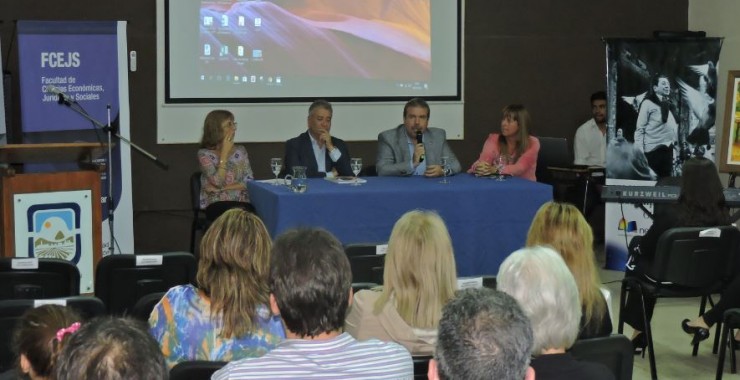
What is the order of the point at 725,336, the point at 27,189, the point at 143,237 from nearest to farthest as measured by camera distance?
the point at 725,336
the point at 27,189
the point at 143,237

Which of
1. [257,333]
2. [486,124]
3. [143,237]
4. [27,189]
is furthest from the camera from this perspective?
[486,124]

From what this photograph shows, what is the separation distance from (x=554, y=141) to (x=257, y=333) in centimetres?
586

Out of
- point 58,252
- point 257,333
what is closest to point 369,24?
point 58,252

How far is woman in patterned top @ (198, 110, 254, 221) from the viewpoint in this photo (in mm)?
A: 6777

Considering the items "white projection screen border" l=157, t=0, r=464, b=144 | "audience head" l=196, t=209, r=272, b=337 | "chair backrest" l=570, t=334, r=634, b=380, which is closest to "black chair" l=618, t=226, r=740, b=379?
"chair backrest" l=570, t=334, r=634, b=380

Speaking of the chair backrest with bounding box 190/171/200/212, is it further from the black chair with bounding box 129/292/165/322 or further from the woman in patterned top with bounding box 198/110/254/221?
the black chair with bounding box 129/292/165/322

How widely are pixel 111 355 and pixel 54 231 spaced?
15.1 ft

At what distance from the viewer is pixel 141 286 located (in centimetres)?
417

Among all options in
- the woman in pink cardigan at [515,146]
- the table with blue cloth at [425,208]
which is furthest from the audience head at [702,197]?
the woman in pink cardigan at [515,146]

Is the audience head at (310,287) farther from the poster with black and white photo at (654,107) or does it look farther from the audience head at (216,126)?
the poster with black and white photo at (654,107)

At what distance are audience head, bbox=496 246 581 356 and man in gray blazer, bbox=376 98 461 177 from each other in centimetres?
398

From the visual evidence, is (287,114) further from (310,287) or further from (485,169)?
(310,287)

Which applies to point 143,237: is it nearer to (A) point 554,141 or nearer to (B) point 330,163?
(B) point 330,163

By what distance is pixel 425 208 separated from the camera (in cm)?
607
